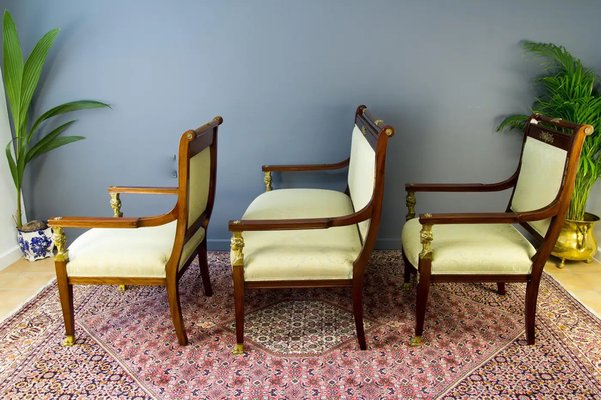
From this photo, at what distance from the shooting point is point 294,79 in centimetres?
289

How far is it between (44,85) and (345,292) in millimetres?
2427

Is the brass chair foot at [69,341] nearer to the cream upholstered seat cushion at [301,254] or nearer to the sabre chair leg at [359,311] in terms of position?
the cream upholstered seat cushion at [301,254]

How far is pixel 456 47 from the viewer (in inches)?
111

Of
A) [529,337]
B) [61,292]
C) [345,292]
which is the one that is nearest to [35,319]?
[61,292]

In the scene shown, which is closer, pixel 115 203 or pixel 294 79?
pixel 115 203

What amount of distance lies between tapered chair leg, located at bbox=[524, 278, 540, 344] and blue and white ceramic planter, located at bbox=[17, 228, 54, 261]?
9.94 ft

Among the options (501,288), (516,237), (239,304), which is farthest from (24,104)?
(501,288)

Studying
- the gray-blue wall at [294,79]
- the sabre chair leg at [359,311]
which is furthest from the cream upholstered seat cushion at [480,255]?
the gray-blue wall at [294,79]

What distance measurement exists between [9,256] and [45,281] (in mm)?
472

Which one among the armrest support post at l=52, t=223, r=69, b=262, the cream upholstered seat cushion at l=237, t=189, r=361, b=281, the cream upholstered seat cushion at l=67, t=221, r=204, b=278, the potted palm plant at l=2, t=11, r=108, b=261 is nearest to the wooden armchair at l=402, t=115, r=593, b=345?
the cream upholstered seat cushion at l=237, t=189, r=361, b=281

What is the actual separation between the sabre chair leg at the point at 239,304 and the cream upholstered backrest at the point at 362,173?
1.96 ft

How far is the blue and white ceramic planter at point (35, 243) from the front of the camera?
119 inches

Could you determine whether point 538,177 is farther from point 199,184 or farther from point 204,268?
point 204,268

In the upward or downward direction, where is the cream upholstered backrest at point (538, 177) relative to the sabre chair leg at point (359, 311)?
upward
